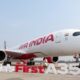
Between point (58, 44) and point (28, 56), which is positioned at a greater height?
point (58, 44)

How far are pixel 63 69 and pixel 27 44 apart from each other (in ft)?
35.2

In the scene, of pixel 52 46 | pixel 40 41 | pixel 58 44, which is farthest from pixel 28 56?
pixel 58 44

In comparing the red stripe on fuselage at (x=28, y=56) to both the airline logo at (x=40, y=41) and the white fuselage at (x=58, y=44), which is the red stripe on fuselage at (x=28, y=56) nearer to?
the white fuselage at (x=58, y=44)

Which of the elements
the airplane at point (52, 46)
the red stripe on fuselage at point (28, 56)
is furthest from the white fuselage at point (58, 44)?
the red stripe on fuselage at point (28, 56)

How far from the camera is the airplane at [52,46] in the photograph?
1939cm

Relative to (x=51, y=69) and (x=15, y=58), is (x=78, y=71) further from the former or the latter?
(x=15, y=58)

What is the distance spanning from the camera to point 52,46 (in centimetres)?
2081

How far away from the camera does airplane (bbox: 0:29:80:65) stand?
19391 mm

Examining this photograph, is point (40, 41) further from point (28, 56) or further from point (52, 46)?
point (28, 56)

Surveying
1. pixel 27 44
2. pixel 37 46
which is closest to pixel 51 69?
pixel 37 46

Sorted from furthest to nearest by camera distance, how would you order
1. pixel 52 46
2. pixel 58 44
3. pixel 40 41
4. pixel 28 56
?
pixel 28 56 < pixel 40 41 < pixel 52 46 < pixel 58 44

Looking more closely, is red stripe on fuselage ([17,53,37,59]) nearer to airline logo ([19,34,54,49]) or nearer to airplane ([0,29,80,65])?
airplane ([0,29,80,65])

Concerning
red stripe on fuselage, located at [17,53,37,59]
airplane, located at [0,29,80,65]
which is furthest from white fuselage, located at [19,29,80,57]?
red stripe on fuselage, located at [17,53,37,59]

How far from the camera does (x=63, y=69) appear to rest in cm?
1494
